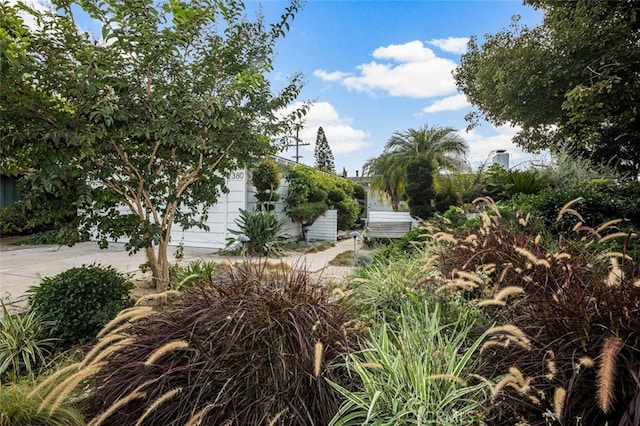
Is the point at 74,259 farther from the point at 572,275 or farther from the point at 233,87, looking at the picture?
the point at 572,275

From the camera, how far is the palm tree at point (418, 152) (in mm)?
15508

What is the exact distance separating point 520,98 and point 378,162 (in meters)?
8.81

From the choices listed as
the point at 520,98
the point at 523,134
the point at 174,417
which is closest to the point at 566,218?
the point at 520,98

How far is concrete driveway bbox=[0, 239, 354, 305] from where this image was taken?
521 centimetres

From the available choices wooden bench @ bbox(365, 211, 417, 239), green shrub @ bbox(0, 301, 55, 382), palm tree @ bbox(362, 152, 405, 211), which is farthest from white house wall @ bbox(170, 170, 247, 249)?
palm tree @ bbox(362, 152, 405, 211)

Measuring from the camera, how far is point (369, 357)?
1.55m

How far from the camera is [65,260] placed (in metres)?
7.18

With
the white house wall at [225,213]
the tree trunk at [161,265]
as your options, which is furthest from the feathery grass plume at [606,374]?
the white house wall at [225,213]

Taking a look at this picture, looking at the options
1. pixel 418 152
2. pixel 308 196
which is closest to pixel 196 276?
pixel 308 196

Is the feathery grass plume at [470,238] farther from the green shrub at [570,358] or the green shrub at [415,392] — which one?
the green shrub at [415,392]

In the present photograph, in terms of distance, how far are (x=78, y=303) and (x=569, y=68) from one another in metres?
9.09

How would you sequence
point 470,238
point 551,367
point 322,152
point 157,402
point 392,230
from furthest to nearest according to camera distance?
point 322,152 < point 392,230 < point 470,238 < point 551,367 < point 157,402

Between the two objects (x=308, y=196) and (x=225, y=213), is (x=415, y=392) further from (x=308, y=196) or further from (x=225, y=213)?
(x=308, y=196)

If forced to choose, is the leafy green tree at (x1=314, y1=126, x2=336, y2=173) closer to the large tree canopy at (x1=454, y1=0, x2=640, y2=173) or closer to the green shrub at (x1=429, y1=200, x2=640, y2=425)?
the large tree canopy at (x1=454, y1=0, x2=640, y2=173)
